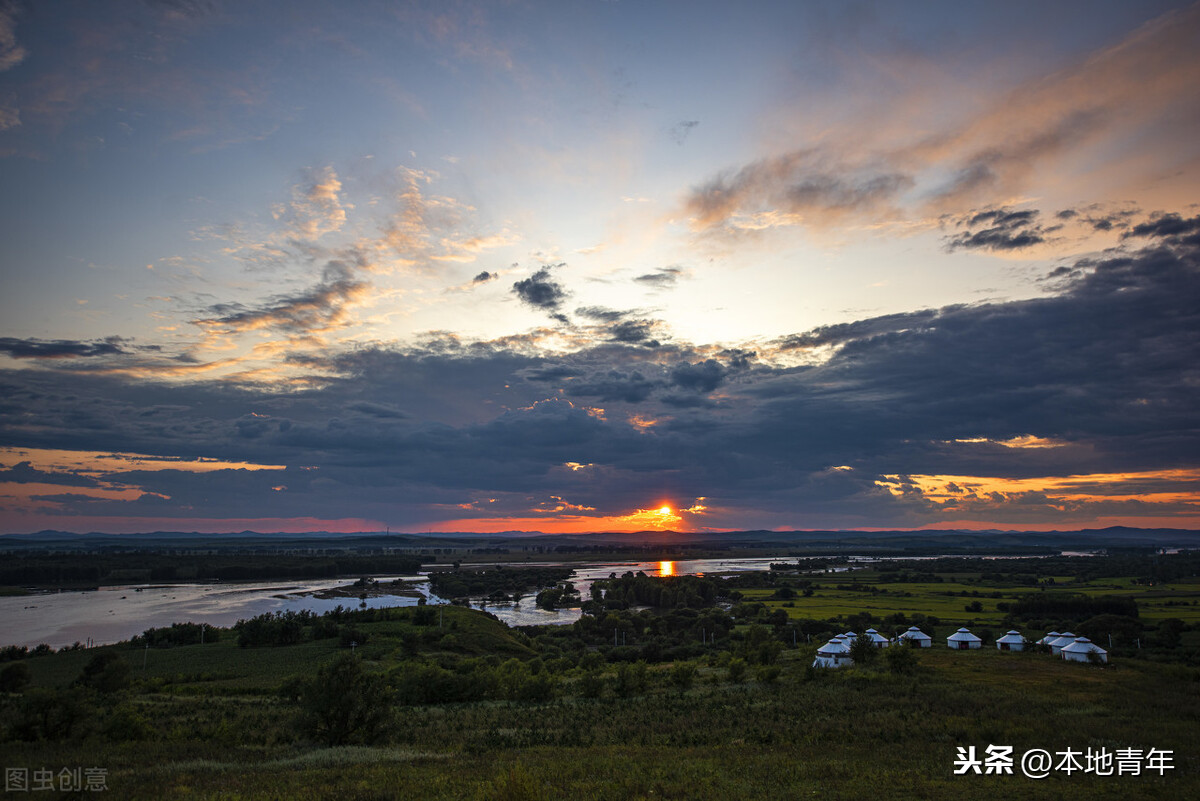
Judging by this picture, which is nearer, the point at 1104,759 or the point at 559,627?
the point at 1104,759

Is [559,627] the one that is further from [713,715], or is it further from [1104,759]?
[1104,759]

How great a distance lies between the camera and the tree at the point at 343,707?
1133 inches

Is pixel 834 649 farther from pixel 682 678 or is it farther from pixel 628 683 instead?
pixel 628 683

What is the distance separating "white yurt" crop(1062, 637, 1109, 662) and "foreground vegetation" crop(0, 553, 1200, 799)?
1.06m

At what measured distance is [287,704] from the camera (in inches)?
1777

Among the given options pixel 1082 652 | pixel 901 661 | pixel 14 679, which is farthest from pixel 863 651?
pixel 14 679

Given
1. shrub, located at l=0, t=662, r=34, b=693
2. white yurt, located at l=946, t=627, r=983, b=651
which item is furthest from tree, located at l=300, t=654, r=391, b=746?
white yurt, located at l=946, t=627, r=983, b=651

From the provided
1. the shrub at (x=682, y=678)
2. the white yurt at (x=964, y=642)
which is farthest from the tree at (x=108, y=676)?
the white yurt at (x=964, y=642)

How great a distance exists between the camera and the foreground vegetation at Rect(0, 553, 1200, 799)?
1939cm

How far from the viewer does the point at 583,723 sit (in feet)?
112

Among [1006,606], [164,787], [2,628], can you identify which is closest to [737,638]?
[1006,606]

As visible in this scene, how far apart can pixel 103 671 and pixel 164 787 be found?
135 feet

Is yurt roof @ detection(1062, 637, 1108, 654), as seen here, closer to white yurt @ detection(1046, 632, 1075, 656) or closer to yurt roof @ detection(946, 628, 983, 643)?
white yurt @ detection(1046, 632, 1075, 656)

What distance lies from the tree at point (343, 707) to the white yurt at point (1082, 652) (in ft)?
195
